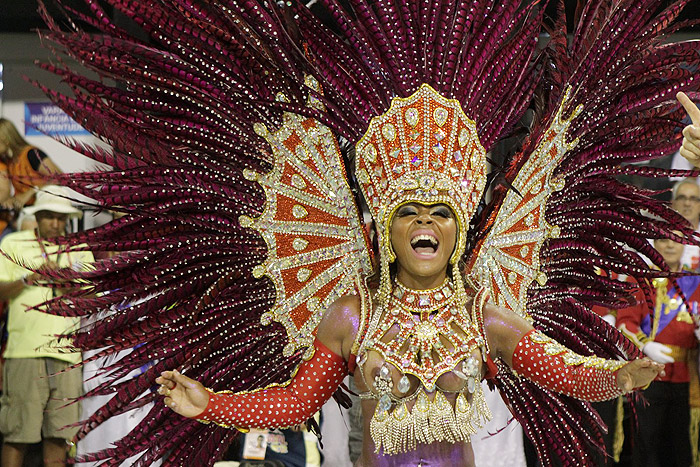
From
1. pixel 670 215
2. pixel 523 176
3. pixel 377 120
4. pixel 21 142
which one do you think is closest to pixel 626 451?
pixel 670 215

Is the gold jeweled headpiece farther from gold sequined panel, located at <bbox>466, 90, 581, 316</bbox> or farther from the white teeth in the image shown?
gold sequined panel, located at <bbox>466, 90, 581, 316</bbox>

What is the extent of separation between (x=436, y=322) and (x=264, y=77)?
0.87 meters

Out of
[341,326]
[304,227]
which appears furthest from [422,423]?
[304,227]

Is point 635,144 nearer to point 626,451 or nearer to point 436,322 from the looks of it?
point 436,322

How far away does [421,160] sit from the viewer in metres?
2.52

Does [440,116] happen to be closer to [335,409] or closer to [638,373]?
[638,373]

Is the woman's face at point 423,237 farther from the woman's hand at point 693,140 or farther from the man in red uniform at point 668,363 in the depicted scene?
the man in red uniform at point 668,363

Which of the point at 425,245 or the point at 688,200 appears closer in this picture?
the point at 425,245

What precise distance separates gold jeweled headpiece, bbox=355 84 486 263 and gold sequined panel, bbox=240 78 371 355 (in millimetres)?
152

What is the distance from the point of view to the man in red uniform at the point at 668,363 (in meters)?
4.60

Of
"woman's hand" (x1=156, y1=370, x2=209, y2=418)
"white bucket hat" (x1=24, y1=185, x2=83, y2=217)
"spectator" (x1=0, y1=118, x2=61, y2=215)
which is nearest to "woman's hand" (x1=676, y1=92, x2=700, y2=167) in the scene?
"woman's hand" (x1=156, y1=370, x2=209, y2=418)

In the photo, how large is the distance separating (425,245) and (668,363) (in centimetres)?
260

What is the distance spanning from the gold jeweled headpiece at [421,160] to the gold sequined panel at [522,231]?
0.72 ft

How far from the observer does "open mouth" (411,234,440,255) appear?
248 centimetres
